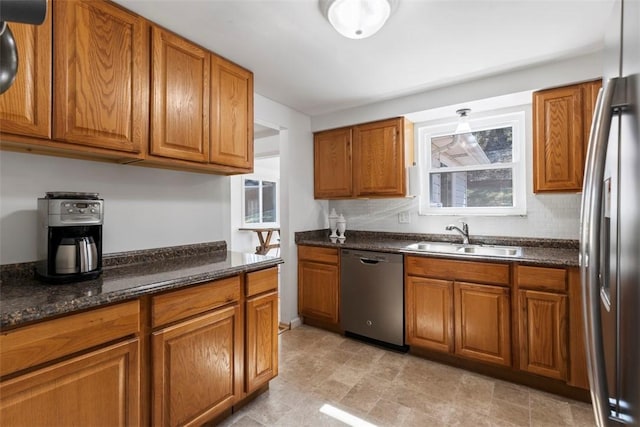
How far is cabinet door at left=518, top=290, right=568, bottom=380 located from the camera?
195cm

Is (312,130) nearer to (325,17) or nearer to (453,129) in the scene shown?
(453,129)

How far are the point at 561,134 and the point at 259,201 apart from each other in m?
5.55

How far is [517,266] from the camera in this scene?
2086mm

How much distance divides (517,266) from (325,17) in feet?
6.78

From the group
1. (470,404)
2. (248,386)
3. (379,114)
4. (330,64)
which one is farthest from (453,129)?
(248,386)

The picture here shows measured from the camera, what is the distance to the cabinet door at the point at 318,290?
2.99 metres

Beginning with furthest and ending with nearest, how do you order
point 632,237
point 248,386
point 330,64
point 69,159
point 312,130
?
point 312,130, point 330,64, point 248,386, point 69,159, point 632,237

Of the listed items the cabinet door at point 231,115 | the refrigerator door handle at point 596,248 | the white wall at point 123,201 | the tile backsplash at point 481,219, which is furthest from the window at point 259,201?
the refrigerator door handle at point 596,248

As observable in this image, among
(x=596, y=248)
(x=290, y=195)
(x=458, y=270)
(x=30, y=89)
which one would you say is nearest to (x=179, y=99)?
(x=30, y=89)

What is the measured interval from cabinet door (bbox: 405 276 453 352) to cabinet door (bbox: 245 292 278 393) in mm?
1200

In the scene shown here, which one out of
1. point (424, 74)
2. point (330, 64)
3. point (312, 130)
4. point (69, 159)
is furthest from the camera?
point (312, 130)

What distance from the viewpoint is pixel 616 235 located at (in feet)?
2.17

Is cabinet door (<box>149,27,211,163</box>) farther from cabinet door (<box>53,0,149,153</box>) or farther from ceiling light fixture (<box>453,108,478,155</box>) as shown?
ceiling light fixture (<box>453,108,478,155</box>)

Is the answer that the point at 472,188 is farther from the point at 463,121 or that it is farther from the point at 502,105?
the point at 502,105
